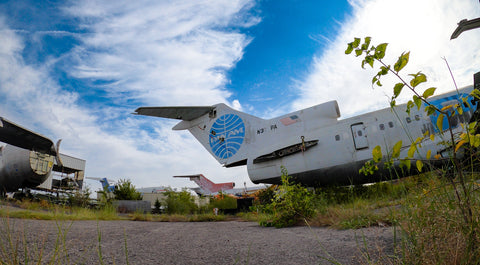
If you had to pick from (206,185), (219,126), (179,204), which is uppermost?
(219,126)

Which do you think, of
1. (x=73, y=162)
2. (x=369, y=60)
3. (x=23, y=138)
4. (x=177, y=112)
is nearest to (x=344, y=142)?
(x=177, y=112)

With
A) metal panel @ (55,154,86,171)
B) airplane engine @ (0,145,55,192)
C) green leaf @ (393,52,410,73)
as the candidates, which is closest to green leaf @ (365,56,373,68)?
green leaf @ (393,52,410,73)

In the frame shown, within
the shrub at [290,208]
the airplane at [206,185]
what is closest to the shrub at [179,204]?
the shrub at [290,208]

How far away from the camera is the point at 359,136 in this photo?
881cm

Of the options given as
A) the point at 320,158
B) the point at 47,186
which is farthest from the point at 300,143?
the point at 47,186

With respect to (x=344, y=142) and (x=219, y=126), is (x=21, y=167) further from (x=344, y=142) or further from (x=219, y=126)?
(x=344, y=142)

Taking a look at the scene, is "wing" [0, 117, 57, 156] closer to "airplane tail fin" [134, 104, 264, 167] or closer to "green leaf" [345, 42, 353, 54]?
"airplane tail fin" [134, 104, 264, 167]

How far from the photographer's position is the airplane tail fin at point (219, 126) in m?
11.8

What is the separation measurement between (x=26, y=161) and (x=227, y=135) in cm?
1312

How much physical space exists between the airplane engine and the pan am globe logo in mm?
12015

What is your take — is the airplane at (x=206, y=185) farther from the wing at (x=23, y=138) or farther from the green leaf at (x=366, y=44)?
the green leaf at (x=366, y=44)

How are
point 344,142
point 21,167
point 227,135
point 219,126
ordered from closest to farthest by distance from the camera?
1. point 344,142
2. point 227,135
3. point 219,126
4. point 21,167

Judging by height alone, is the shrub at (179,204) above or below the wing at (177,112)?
below

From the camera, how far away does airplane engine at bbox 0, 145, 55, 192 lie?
51.2 ft
